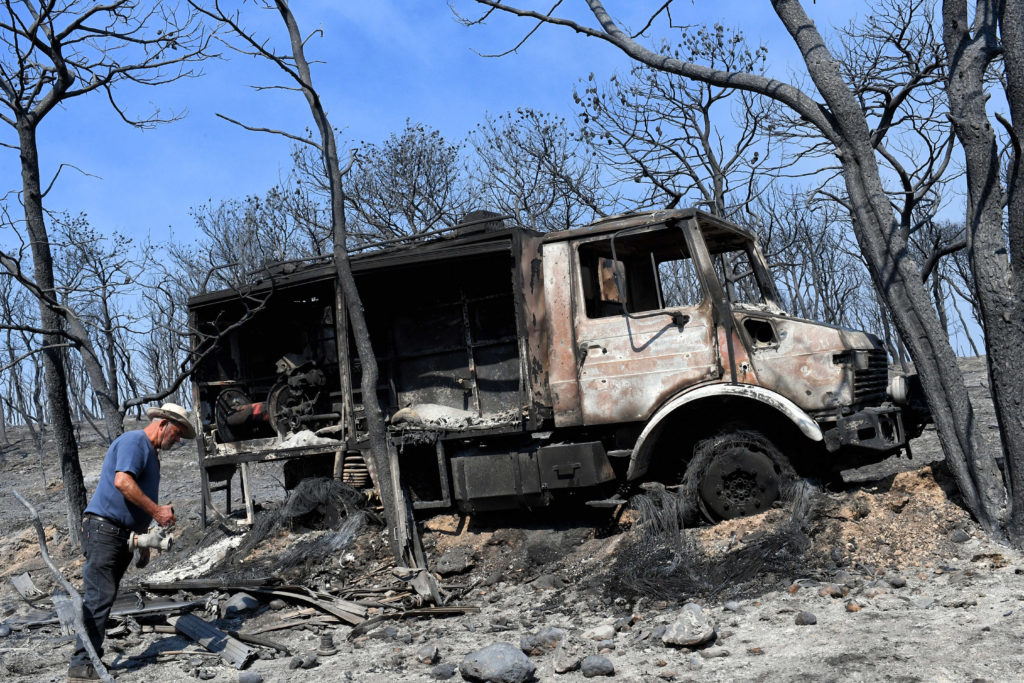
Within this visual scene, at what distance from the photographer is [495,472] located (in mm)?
7543

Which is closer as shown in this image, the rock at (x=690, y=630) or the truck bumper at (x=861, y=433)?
the rock at (x=690, y=630)

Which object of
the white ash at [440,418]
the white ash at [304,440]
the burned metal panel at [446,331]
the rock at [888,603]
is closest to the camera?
the rock at [888,603]

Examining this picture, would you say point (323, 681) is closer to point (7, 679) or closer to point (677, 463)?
point (7, 679)

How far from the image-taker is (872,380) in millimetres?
6730

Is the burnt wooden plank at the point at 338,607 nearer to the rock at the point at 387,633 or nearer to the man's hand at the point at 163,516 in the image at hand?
the rock at the point at 387,633

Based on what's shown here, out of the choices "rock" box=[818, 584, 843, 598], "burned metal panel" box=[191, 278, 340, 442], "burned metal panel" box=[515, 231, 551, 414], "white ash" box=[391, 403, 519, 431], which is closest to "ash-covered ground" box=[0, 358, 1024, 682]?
"rock" box=[818, 584, 843, 598]

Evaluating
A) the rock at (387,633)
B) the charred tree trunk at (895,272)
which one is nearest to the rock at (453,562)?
the rock at (387,633)

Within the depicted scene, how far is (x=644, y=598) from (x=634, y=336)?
216cm

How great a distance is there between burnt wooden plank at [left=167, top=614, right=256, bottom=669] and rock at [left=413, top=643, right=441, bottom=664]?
1149mm

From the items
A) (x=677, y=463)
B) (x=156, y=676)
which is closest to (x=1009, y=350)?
(x=677, y=463)

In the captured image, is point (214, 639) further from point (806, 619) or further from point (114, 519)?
point (806, 619)

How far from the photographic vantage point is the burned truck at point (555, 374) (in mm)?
6547

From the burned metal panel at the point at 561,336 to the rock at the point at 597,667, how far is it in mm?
2780

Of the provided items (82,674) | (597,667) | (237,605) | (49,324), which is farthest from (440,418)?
(49,324)
